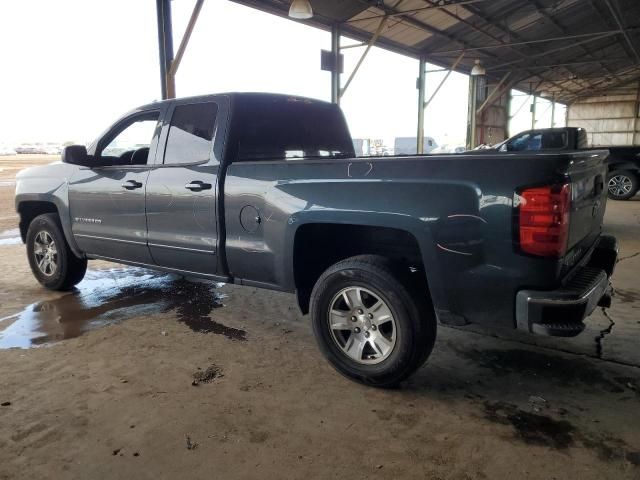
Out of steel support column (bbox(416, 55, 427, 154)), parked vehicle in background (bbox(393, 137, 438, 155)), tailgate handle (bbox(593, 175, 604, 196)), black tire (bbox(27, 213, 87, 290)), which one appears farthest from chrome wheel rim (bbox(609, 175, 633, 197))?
parked vehicle in background (bbox(393, 137, 438, 155))

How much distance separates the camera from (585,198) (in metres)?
2.67

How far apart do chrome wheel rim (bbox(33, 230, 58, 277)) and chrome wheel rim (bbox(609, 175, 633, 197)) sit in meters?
12.3

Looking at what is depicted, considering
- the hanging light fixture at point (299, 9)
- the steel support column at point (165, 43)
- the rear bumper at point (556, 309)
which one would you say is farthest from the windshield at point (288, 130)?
the steel support column at point (165, 43)

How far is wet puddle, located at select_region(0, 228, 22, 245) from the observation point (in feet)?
24.9

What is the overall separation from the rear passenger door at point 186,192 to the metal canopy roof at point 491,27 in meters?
8.55

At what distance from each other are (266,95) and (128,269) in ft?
10.7

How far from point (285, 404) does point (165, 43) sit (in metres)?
8.59

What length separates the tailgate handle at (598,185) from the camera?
289 cm

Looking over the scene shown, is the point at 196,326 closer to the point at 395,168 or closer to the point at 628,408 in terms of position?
the point at 395,168

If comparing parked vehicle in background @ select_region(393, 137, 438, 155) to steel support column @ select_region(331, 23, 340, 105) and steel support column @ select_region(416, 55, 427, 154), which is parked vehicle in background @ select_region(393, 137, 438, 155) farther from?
steel support column @ select_region(331, 23, 340, 105)

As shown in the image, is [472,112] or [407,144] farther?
[407,144]

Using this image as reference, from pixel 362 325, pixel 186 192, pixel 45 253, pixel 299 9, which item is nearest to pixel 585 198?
pixel 362 325

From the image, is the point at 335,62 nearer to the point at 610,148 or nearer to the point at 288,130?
the point at 610,148

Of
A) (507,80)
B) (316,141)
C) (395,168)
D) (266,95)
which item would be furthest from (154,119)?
(507,80)
